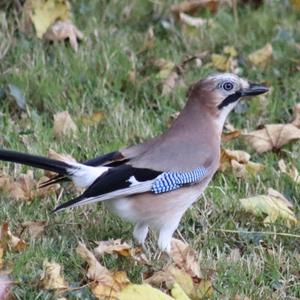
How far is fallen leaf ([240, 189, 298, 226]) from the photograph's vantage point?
5.04 metres

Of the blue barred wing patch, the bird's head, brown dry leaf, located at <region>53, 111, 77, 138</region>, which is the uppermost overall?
the bird's head

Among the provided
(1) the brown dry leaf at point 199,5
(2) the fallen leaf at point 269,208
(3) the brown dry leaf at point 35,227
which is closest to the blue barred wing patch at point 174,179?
(2) the fallen leaf at point 269,208

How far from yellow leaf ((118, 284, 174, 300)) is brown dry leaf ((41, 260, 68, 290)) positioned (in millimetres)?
234

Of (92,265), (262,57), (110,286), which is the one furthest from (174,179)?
(262,57)

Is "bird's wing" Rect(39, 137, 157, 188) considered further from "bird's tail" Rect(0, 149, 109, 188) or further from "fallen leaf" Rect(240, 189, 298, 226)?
"fallen leaf" Rect(240, 189, 298, 226)

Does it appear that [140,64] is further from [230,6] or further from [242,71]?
[230,6]

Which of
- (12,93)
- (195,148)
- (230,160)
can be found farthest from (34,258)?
(12,93)

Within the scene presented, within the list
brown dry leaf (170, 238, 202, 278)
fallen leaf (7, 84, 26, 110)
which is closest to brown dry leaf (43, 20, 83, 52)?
fallen leaf (7, 84, 26, 110)

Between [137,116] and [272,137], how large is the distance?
0.73 m

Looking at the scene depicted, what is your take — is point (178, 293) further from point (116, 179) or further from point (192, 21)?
point (192, 21)

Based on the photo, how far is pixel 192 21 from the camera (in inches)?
280

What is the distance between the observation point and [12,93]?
6086mm

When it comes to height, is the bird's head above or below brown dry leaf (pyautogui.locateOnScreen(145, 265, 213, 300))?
above

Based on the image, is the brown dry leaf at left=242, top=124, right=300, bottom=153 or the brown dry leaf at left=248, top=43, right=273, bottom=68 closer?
the brown dry leaf at left=242, top=124, right=300, bottom=153
